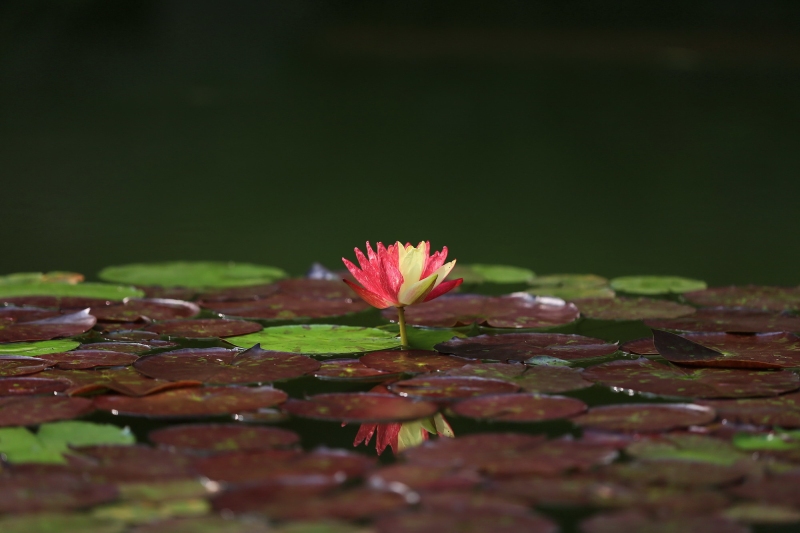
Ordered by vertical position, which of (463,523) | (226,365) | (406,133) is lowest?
(463,523)

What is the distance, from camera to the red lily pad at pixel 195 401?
1375 mm

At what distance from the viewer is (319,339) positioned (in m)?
1.84

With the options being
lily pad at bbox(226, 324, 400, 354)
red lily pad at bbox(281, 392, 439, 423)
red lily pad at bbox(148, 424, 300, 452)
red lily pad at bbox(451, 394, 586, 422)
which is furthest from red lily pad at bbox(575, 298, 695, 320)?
red lily pad at bbox(148, 424, 300, 452)

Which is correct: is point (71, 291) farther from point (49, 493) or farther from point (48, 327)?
point (49, 493)

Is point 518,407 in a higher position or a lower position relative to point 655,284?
lower

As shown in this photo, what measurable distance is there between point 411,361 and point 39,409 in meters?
0.68

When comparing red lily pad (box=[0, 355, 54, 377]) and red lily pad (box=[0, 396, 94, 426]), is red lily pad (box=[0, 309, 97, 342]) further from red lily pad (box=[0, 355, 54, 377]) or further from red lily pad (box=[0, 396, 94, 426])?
red lily pad (box=[0, 396, 94, 426])

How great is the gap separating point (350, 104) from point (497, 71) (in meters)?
1.86

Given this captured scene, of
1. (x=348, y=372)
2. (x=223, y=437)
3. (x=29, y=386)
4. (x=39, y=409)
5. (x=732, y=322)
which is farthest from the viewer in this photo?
(x=732, y=322)

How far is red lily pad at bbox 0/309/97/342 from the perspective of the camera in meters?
1.83

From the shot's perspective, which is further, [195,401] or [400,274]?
[400,274]

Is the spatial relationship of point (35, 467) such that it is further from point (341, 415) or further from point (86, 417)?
point (341, 415)

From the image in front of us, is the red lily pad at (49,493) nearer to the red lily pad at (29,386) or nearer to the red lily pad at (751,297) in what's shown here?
the red lily pad at (29,386)

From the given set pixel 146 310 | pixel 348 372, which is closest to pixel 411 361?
pixel 348 372
